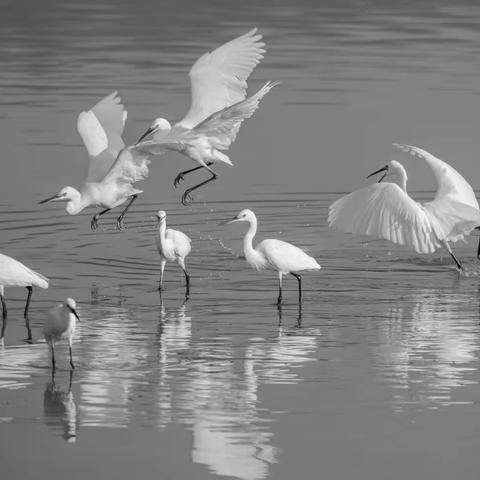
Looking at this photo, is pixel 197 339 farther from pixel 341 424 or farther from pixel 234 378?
pixel 341 424

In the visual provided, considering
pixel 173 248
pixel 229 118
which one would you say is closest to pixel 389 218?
Result: pixel 229 118

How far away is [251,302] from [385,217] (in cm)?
215

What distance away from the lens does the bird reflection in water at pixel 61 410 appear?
12.6 metres

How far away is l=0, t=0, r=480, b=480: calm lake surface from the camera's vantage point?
12.2 metres

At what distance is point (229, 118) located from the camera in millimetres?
19000

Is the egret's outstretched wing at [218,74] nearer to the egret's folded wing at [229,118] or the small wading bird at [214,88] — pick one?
the small wading bird at [214,88]

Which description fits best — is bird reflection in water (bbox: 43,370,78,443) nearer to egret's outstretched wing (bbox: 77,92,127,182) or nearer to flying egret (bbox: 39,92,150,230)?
flying egret (bbox: 39,92,150,230)

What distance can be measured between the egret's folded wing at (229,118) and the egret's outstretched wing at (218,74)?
1177mm

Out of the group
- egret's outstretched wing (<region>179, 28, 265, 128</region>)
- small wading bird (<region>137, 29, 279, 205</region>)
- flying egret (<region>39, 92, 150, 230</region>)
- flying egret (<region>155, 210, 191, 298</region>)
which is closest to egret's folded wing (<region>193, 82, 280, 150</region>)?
small wading bird (<region>137, 29, 279, 205</region>)

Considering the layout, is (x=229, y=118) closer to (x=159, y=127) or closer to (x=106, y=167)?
(x=159, y=127)

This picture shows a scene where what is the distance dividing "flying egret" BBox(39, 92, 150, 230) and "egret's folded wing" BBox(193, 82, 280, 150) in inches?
39.1

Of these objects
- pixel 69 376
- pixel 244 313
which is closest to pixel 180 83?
pixel 244 313

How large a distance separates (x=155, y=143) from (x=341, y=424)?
7.58 metres

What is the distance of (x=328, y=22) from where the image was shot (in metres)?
45.5
